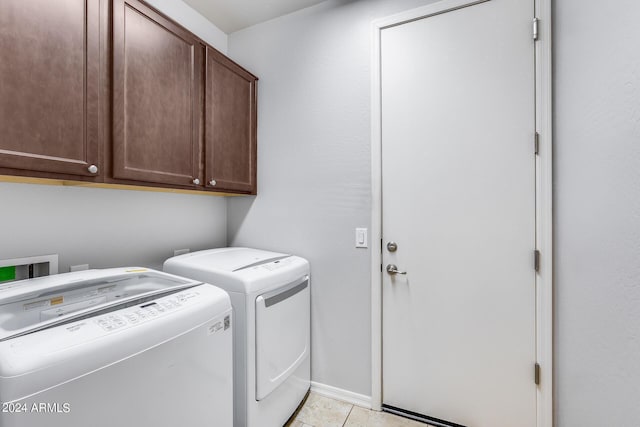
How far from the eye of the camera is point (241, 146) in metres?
1.96

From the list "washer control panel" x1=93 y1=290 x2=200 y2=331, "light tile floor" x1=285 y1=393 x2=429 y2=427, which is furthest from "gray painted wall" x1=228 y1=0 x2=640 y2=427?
"washer control panel" x1=93 y1=290 x2=200 y2=331

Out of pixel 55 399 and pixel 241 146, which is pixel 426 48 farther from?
pixel 55 399

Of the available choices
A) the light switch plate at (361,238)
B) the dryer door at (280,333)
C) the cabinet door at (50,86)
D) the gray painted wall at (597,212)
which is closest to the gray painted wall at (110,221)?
the cabinet door at (50,86)

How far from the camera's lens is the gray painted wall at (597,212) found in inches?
31.1

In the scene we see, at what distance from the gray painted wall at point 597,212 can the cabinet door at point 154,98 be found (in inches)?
68.0

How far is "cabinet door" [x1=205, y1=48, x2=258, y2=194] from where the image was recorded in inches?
66.0

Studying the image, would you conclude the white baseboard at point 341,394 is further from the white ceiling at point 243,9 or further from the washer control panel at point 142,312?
the white ceiling at point 243,9

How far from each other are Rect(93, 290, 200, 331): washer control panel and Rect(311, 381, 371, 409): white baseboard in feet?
4.08

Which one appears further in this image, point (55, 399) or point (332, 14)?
point (332, 14)

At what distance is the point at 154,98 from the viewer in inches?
53.6

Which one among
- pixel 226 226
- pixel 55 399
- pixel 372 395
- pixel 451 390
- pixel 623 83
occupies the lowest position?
pixel 372 395

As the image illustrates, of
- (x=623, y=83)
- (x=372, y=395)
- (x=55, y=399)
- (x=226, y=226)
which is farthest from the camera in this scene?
(x=226, y=226)

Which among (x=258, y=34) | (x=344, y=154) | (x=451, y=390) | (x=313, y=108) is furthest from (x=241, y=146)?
(x=451, y=390)

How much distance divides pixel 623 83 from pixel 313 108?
1.47 meters
